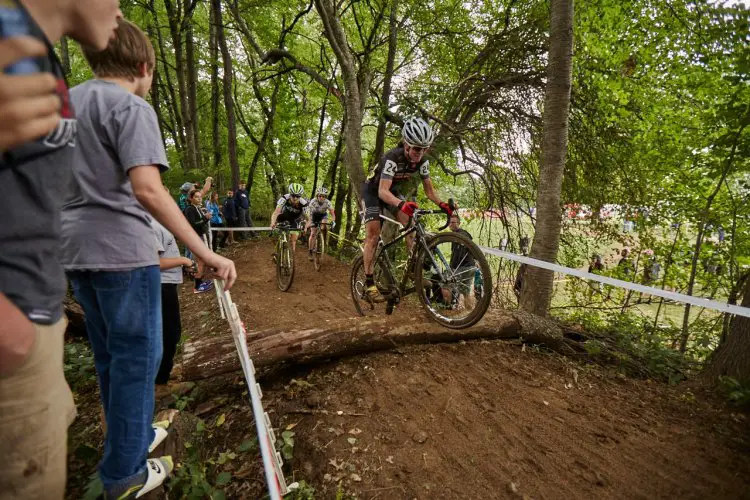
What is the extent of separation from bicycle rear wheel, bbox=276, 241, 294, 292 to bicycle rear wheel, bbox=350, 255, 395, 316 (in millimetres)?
2838

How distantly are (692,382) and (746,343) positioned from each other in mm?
680

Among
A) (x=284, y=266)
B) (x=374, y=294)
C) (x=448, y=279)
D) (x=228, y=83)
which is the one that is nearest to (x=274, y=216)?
(x=284, y=266)

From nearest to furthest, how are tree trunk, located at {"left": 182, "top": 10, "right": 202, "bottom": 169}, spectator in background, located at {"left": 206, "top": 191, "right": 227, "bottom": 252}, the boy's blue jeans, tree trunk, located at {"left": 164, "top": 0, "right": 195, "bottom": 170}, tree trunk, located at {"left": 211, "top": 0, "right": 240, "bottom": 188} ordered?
the boy's blue jeans < tree trunk, located at {"left": 211, "top": 0, "right": 240, "bottom": 188} < spectator in background, located at {"left": 206, "top": 191, "right": 227, "bottom": 252} < tree trunk, located at {"left": 164, "top": 0, "right": 195, "bottom": 170} < tree trunk, located at {"left": 182, "top": 10, "right": 202, "bottom": 169}

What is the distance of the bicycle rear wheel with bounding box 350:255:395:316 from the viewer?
4734 mm

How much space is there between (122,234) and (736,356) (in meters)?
5.39

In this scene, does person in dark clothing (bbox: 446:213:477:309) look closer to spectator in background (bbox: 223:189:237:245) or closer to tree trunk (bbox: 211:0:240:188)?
spectator in background (bbox: 223:189:237:245)

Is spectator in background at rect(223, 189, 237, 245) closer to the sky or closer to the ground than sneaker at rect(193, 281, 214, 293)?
closer to the sky

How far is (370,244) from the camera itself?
498 centimetres

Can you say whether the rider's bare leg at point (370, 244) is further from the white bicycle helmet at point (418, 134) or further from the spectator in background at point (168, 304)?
the spectator in background at point (168, 304)

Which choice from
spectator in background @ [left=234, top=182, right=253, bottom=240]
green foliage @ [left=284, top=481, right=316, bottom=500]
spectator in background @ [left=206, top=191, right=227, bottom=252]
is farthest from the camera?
spectator in background @ [left=234, top=182, right=253, bottom=240]

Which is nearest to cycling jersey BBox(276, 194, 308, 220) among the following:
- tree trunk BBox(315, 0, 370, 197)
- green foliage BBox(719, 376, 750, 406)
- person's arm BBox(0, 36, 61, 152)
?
tree trunk BBox(315, 0, 370, 197)

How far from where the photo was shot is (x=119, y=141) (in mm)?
1565

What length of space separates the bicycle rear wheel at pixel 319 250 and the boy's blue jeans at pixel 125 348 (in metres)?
8.13

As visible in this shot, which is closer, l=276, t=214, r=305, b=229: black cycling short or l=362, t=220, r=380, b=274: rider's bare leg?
l=362, t=220, r=380, b=274: rider's bare leg
